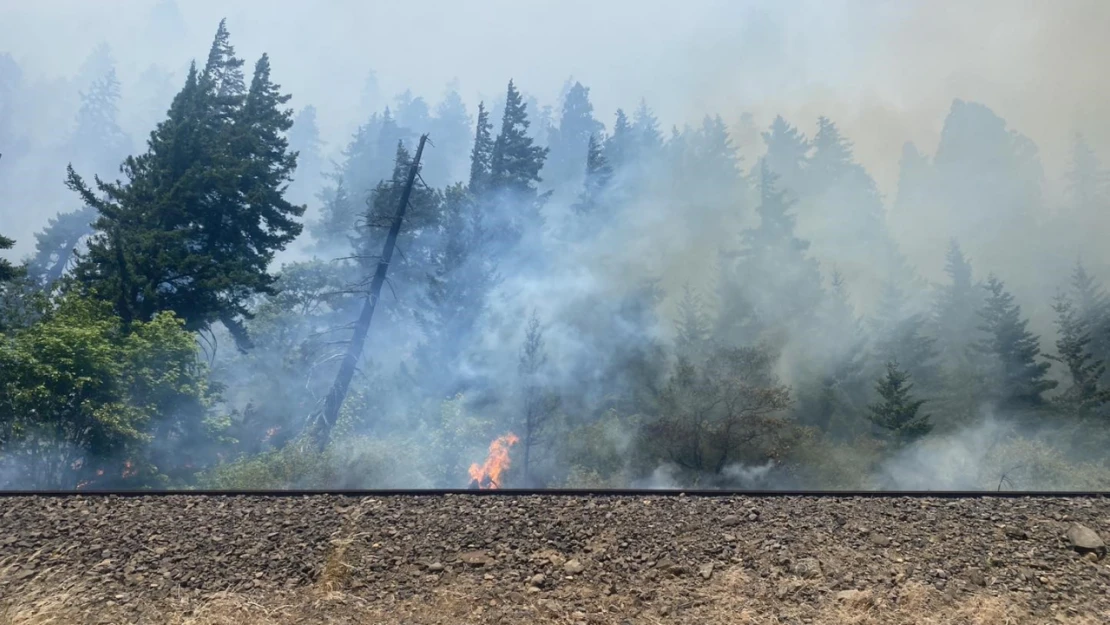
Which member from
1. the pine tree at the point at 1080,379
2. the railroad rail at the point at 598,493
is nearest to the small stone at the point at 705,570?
the railroad rail at the point at 598,493

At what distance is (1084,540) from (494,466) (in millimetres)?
18801

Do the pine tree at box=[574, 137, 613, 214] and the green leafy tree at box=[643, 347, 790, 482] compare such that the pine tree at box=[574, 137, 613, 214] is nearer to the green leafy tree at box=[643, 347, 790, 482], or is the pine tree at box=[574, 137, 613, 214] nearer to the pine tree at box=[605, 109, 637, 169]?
the pine tree at box=[605, 109, 637, 169]

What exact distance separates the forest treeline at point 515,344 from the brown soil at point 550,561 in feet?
34.6

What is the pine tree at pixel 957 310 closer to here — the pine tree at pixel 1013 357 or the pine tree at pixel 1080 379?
the pine tree at pixel 1013 357

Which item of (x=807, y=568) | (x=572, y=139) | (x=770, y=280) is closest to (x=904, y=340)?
(x=770, y=280)

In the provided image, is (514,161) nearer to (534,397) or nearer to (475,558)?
(534,397)

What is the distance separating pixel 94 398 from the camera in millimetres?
17188

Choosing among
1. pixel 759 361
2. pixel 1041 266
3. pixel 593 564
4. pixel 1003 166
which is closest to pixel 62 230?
pixel 759 361

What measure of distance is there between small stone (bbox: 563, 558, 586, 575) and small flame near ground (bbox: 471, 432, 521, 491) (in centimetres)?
1548

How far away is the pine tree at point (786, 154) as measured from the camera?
65062 mm

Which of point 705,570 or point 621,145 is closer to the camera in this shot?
point 705,570

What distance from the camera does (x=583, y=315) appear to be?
35156 millimetres

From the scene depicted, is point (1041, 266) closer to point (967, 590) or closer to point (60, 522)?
point (967, 590)

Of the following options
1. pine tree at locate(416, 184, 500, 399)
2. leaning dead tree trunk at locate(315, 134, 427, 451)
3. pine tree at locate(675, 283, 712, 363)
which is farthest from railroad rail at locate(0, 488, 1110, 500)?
pine tree at locate(675, 283, 712, 363)
